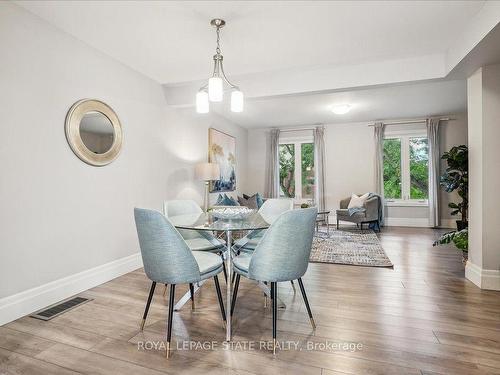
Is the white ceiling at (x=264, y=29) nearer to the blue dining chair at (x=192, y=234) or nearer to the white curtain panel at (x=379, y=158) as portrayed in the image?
the blue dining chair at (x=192, y=234)

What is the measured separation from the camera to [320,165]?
705 cm

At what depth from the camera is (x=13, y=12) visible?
221 centimetres

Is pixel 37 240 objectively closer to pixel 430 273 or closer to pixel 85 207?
pixel 85 207

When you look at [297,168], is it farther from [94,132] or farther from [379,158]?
[94,132]

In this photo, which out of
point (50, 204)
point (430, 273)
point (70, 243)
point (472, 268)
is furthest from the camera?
point (430, 273)

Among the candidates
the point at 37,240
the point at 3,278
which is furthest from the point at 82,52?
the point at 3,278

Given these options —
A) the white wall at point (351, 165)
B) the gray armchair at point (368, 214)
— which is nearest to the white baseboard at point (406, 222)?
the white wall at point (351, 165)

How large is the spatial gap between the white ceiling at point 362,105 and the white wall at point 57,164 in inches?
67.9

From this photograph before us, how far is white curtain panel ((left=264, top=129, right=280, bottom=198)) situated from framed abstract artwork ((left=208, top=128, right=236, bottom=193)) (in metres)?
1.26

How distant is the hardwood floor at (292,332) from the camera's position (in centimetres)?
161

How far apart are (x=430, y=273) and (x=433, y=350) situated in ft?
5.73

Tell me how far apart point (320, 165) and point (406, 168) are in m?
1.96

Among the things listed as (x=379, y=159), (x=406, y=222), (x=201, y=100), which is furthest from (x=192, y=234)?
(x=406, y=222)

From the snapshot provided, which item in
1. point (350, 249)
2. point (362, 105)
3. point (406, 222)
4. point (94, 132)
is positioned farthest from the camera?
point (406, 222)
